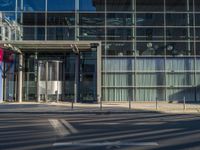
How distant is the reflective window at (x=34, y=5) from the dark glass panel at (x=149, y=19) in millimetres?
7706

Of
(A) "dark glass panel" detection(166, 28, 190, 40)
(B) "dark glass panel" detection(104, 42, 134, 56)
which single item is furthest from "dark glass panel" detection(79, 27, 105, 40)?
(A) "dark glass panel" detection(166, 28, 190, 40)

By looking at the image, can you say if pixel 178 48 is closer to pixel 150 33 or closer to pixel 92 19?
pixel 150 33

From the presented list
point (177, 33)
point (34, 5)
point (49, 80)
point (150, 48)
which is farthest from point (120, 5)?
point (49, 80)

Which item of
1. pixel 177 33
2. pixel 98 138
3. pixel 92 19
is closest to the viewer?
pixel 98 138

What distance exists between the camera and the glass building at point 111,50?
3878 centimetres

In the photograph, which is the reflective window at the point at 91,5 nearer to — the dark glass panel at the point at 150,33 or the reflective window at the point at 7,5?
the dark glass panel at the point at 150,33

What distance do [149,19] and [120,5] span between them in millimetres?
2607

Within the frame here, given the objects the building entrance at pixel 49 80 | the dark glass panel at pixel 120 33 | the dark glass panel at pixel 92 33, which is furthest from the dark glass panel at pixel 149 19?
the building entrance at pixel 49 80

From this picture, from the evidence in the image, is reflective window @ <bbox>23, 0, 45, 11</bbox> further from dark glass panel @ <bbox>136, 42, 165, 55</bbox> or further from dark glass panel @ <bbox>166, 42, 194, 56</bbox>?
dark glass panel @ <bbox>166, 42, 194, 56</bbox>

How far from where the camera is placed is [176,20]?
39.7 meters

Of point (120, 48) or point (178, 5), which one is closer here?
point (120, 48)

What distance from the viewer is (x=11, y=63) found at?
3897 centimetres

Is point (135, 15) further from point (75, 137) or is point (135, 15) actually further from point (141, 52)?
point (75, 137)

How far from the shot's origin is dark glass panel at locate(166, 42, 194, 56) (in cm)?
3934
